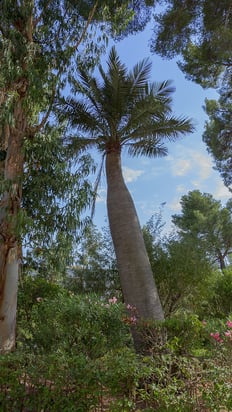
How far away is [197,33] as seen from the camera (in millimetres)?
9289

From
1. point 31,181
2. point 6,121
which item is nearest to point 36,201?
point 31,181

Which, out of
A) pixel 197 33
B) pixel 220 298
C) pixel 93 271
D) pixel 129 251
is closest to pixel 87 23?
pixel 197 33

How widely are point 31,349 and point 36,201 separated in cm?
259

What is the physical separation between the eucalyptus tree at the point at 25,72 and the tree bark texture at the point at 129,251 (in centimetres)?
200

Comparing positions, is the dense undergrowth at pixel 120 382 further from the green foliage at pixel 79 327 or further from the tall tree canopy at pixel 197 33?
the tall tree canopy at pixel 197 33

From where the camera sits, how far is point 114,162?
297 inches

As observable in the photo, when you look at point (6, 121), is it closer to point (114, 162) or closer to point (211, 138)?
point (114, 162)

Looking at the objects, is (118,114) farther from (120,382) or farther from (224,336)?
(120,382)

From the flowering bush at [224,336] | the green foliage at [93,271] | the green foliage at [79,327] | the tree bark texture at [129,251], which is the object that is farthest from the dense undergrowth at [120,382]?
the green foliage at [93,271]

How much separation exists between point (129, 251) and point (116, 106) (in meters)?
3.43

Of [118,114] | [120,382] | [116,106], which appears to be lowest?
[120,382]

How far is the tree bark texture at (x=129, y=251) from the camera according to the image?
5941mm

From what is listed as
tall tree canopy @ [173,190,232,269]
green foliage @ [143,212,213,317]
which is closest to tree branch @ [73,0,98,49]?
green foliage @ [143,212,213,317]

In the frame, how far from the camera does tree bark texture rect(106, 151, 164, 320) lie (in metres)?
5.94
